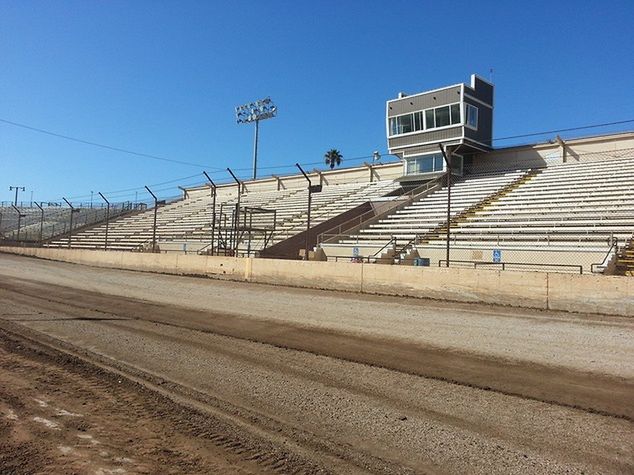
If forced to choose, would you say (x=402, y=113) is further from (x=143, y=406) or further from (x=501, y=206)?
(x=143, y=406)

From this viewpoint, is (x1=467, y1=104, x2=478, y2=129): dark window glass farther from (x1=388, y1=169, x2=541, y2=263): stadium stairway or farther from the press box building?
(x1=388, y1=169, x2=541, y2=263): stadium stairway

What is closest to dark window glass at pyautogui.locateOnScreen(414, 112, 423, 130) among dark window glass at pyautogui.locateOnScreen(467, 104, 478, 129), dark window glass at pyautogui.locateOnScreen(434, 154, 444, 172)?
dark window glass at pyautogui.locateOnScreen(434, 154, 444, 172)

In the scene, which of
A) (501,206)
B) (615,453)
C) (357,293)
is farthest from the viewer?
(501,206)

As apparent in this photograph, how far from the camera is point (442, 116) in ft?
109

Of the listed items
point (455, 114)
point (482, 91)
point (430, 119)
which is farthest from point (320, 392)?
point (482, 91)

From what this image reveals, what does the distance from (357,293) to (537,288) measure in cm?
566

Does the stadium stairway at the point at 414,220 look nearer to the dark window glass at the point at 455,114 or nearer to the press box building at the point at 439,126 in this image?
the press box building at the point at 439,126

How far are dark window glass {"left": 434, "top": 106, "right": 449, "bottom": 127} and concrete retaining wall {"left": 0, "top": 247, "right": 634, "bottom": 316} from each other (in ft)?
62.7

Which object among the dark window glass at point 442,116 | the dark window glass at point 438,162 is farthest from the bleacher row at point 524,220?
the dark window glass at point 442,116

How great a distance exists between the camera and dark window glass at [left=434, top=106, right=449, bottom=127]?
108ft

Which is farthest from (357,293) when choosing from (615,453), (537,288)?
(615,453)

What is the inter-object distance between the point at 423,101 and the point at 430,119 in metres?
1.49

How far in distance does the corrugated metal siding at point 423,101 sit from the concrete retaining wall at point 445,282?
1981 cm

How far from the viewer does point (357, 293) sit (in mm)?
16016
